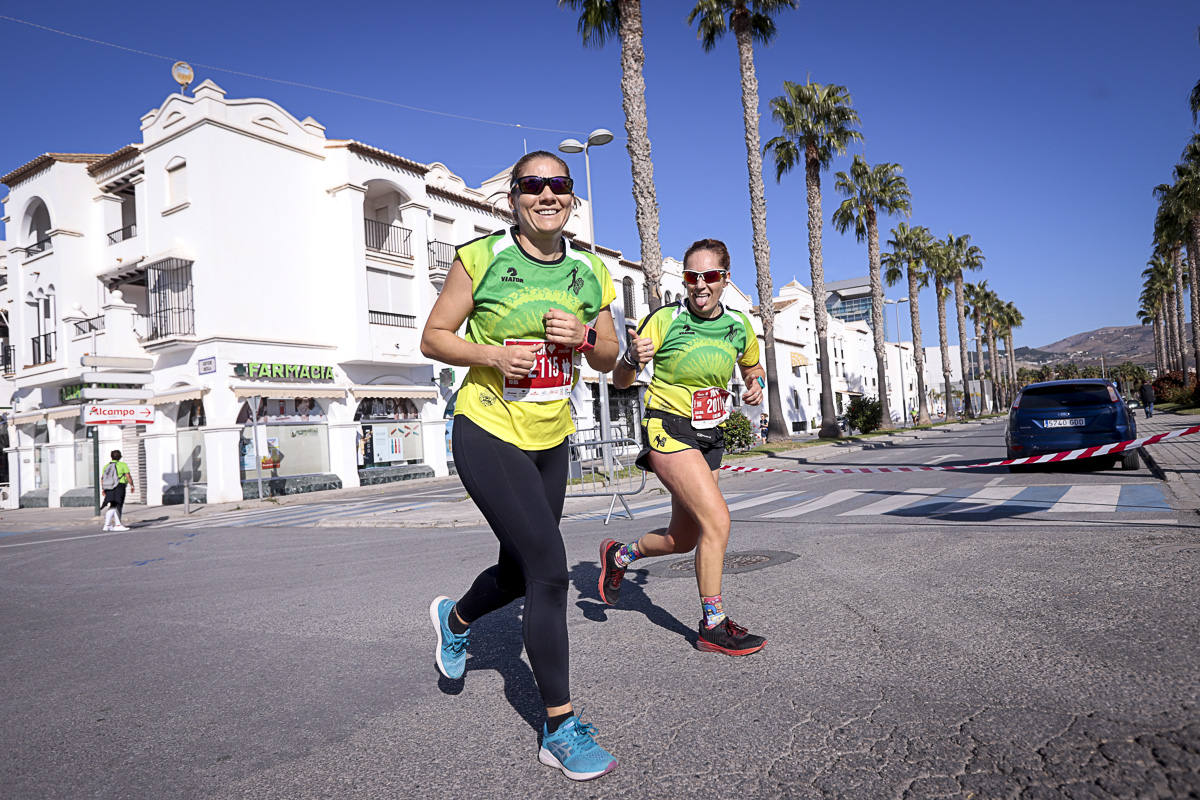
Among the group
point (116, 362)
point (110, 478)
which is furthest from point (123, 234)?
point (110, 478)

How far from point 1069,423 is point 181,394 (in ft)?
74.9

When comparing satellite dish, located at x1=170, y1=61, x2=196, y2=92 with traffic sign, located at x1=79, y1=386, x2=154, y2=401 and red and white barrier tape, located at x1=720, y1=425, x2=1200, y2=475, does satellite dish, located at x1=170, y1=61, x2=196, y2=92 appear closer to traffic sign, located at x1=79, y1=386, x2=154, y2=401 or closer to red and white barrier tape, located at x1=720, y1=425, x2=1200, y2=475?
traffic sign, located at x1=79, y1=386, x2=154, y2=401

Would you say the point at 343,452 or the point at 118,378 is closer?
the point at 118,378

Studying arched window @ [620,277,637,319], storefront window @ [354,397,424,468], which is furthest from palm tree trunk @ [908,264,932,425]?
storefront window @ [354,397,424,468]

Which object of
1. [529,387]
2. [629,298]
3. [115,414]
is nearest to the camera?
[529,387]

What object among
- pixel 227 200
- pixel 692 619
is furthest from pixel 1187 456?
pixel 227 200

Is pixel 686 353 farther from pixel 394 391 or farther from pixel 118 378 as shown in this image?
pixel 118 378

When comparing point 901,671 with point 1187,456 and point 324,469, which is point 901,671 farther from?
point 324,469

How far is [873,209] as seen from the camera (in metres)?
39.1

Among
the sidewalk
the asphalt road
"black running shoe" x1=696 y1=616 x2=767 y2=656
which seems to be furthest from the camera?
the sidewalk

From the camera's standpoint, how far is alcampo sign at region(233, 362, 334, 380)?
23.4 m

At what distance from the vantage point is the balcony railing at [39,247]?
2748cm

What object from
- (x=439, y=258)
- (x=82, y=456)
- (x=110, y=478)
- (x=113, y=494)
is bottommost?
(x=113, y=494)

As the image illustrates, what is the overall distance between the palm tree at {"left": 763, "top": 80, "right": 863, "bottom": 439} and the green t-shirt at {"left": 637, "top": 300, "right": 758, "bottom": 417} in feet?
88.9
